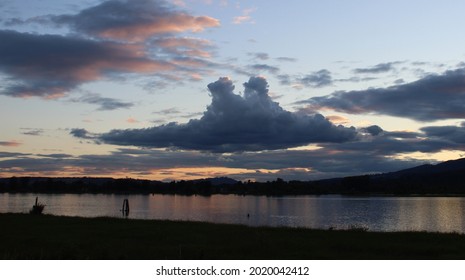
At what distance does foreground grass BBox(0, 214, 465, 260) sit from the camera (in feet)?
83.4

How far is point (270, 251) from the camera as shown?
26.8 m

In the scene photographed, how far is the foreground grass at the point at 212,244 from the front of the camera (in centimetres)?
2541

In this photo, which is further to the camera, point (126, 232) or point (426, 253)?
point (126, 232)

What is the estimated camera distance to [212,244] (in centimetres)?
2956

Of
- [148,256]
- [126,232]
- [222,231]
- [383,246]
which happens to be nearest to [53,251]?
[148,256]

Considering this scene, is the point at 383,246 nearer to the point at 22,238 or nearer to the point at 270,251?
the point at 270,251

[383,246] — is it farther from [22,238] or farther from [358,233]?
[22,238]
